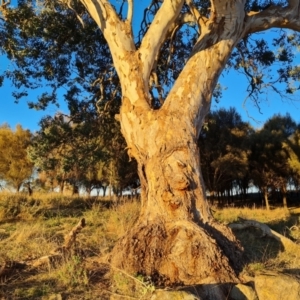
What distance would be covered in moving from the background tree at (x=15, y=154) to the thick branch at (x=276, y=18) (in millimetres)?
20434

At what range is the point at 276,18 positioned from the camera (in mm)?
7594

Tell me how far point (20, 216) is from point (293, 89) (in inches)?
326

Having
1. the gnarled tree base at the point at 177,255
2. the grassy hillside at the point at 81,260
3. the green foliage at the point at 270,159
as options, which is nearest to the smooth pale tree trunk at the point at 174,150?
the gnarled tree base at the point at 177,255

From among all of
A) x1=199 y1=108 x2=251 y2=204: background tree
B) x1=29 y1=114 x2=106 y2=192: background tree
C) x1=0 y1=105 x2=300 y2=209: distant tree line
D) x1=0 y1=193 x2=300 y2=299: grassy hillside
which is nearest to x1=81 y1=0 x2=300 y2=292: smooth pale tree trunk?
x1=0 y1=193 x2=300 y2=299: grassy hillside

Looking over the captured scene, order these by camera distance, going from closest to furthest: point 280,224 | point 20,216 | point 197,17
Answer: point 197,17 < point 280,224 < point 20,216

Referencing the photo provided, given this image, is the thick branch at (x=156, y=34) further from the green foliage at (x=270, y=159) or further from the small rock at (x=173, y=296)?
the green foliage at (x=270, y=159)

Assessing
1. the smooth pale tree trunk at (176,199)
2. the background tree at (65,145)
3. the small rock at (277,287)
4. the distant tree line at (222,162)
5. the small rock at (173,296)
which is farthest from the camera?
the distant tree line at (222,162)

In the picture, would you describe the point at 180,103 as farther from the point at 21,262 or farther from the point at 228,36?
the point at 21,262

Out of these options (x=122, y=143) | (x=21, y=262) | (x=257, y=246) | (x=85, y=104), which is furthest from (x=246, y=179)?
(x=21, y=262)

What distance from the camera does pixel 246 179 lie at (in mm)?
32656

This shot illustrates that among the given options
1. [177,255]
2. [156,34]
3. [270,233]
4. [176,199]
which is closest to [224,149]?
[270,233]

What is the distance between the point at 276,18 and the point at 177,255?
17.0 ft

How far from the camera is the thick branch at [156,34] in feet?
20.7

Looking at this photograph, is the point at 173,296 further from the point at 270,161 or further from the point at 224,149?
the point at 270,161
